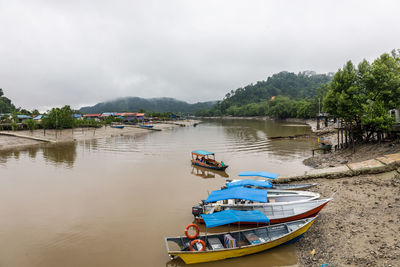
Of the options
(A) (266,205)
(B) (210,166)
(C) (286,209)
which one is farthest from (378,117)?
(B) (210,166)

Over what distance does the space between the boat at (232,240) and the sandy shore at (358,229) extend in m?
1.02

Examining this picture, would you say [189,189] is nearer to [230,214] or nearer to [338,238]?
[230,214]

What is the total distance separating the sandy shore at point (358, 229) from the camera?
986 cm

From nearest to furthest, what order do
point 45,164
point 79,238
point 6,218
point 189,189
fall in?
point 79,238 → point 6,218 → point 189,189 → point 45,164

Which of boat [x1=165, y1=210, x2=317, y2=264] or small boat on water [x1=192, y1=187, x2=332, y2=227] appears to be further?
small boat on water [x1=192, y1=187, x2=332, y2=227]

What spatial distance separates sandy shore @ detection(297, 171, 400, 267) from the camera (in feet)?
32.3

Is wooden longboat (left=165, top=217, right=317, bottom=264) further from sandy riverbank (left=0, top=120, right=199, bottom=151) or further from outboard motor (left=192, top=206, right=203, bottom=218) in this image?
sandy riverbank (left=0, top=120, right=199, bottom=151)

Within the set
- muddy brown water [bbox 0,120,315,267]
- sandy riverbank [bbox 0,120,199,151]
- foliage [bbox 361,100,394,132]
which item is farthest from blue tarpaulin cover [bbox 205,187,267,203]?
sandy riverbank [bbox 0,120,199,151]

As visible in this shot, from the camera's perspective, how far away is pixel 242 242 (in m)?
12.1

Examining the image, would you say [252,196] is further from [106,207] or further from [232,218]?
[106,207]

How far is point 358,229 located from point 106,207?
1738cm

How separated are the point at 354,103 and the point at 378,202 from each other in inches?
673

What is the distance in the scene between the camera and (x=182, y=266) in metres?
11.2

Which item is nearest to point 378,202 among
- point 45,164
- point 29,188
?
point 29,188
